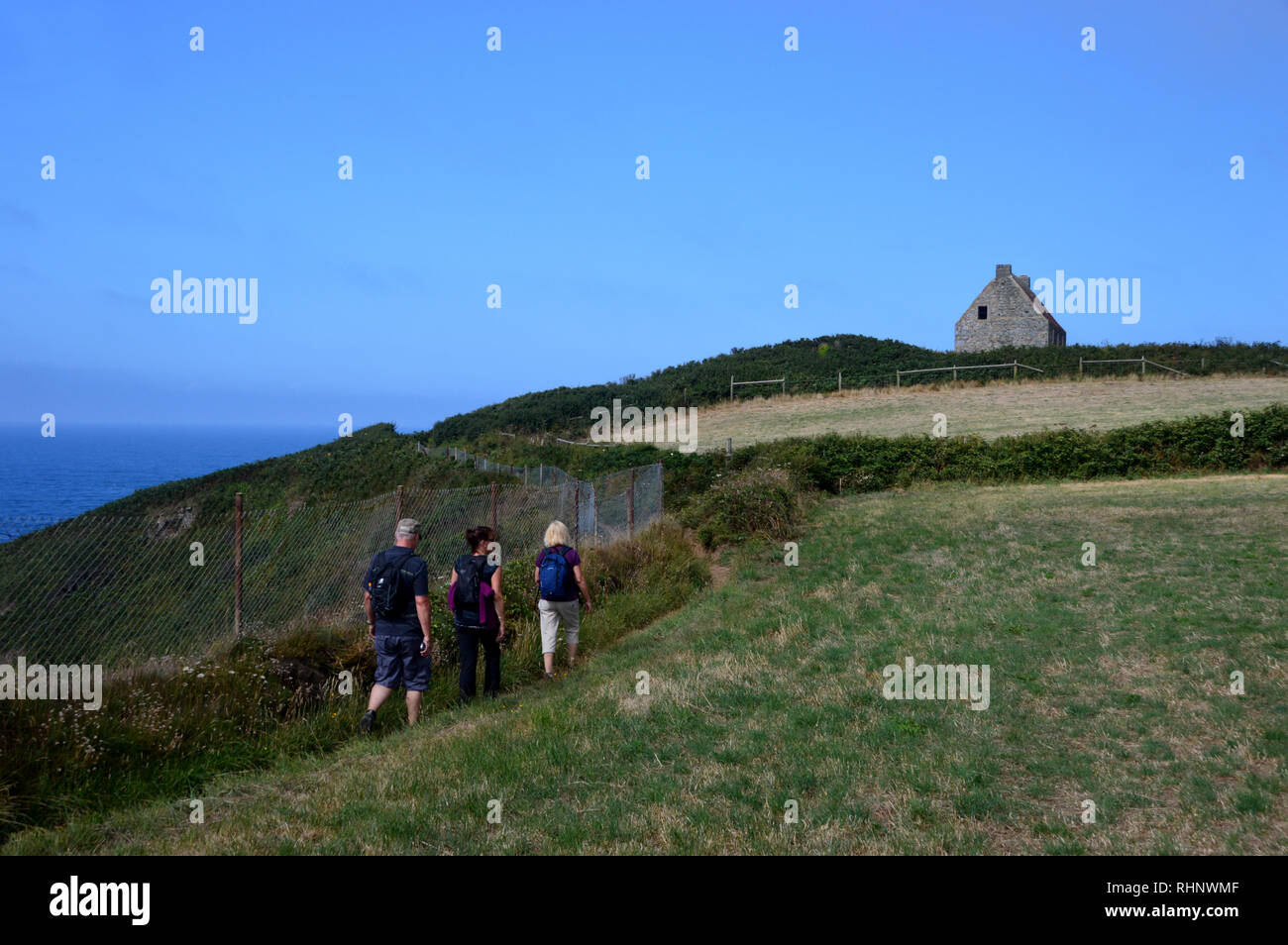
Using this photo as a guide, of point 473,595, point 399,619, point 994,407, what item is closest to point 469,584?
point 473,595

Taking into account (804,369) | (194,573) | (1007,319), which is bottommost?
(194,573)

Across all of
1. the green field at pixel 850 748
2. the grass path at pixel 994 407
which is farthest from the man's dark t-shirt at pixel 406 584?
the grass path at pixel 994 407

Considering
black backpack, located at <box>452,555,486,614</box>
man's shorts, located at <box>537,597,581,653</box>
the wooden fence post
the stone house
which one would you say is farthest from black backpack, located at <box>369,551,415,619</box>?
the stone house

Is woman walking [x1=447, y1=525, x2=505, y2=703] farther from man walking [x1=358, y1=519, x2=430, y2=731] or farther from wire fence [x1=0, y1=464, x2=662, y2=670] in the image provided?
wire fence [x1=0, y1=464, x2=662, y2=670]

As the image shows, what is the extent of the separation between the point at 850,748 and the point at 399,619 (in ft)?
12.8

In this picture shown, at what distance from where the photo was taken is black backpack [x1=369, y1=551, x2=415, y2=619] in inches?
296

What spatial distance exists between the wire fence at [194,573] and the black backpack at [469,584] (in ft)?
6.65

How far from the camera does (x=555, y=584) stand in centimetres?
942

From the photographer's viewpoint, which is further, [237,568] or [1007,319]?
[1007,319]

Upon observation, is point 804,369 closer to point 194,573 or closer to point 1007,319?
point 1007,319

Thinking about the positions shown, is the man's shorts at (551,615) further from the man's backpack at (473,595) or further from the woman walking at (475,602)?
the man's backpack at (473,595)

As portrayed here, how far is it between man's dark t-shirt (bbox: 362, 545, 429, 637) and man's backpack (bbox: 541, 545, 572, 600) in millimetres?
1929

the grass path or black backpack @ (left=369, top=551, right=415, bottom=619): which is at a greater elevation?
the grass path
